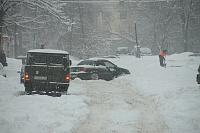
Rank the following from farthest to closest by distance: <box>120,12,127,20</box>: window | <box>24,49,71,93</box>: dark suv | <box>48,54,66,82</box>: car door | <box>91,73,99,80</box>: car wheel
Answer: <box>120,12,127,20</box>: window, <box>91,73,99,80</box>: car wheel, <box>48,54,66,82</box>: car door, <box>24,49,71,93</box>: dark suv

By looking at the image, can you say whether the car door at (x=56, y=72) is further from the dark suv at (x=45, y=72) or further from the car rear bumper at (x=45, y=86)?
the car rear bumper at (x=45, y=86)

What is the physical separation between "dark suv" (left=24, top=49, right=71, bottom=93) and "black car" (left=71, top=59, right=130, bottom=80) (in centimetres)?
637

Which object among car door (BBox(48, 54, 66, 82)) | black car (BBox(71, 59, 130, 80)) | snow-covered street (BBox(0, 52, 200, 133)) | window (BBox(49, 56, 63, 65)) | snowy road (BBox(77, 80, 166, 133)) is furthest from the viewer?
black car (BBox(71, 59, 130, 80))

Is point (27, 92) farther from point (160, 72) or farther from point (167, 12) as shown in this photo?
point (167, 12)

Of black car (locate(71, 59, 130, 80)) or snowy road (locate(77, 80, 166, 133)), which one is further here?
black car (locate(71, 59, 130, 80))

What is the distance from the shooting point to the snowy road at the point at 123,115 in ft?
24.3

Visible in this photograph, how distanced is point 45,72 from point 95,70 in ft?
24.1

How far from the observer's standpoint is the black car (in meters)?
18.4

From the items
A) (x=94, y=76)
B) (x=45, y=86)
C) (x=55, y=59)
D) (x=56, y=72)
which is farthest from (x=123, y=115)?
(x=94, y=76)

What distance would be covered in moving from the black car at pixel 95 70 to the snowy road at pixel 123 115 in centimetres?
578

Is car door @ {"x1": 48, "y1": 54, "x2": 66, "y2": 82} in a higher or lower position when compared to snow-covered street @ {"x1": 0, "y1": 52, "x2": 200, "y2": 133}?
higher

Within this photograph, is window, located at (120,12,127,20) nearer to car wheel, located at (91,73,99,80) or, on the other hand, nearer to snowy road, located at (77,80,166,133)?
car wheel, located at (91,73,99,80)

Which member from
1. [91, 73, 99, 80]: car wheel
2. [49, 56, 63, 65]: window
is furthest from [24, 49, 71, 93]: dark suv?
[91, 73, 99, 80]: car wheel

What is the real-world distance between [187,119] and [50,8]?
16574 millimetres
